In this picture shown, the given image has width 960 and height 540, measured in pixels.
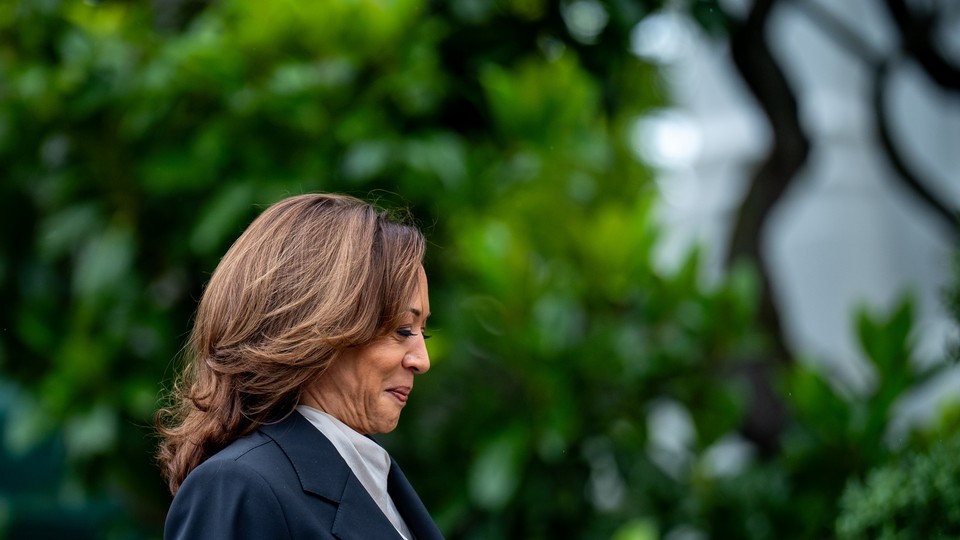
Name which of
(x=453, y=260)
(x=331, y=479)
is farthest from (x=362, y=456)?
(x=453, y=260)

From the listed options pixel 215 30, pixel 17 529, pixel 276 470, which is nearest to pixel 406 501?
pixel 276 470

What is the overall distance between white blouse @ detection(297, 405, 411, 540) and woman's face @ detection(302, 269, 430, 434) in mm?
22

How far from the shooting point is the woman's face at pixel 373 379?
1.75 metres

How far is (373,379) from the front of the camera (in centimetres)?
176

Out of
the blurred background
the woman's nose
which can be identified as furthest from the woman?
the blurred background

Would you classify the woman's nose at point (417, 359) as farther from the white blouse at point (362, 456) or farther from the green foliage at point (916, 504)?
the green foliage at point (916, 504)

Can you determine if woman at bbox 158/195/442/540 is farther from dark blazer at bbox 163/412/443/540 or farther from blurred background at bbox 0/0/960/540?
blurred background at bbox 0/0/960/540

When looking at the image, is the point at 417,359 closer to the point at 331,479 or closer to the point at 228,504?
the point at 331,479

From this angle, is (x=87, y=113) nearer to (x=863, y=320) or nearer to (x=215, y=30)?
(x=215, y=30)

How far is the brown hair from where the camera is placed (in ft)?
5.45

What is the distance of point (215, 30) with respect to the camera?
441 cm

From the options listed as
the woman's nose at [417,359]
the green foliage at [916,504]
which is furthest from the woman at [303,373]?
the green foliage at [916,504]

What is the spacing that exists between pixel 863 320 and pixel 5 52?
3525 mm

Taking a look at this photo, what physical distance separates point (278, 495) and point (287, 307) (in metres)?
0.28
